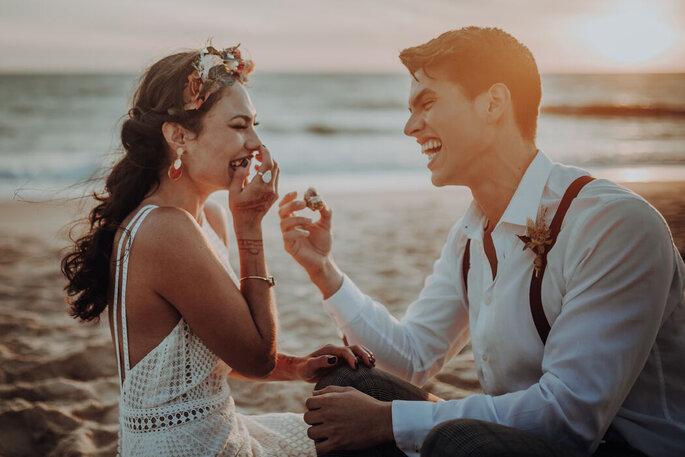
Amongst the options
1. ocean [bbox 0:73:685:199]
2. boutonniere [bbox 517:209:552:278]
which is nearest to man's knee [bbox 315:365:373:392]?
boutonniere [bbox 517:209:552:278]

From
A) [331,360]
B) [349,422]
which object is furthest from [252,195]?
[349,422]

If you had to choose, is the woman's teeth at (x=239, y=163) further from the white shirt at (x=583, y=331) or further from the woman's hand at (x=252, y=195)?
the white shirt at (x=583, y=331)

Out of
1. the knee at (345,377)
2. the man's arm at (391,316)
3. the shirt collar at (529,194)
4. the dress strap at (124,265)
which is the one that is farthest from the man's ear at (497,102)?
the dress strap at (124,265)

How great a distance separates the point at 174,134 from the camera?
9.27 ft

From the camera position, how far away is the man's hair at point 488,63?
106 inches

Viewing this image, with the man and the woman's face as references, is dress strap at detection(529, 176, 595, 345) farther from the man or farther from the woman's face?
the woman's face

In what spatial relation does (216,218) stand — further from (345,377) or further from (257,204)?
(345,377)

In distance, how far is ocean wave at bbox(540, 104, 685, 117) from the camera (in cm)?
2916

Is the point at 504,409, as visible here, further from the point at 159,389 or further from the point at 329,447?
the point at 159,389

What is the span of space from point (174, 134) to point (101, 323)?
367cm

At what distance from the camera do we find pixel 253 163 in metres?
3.00

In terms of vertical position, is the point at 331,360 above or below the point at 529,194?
below

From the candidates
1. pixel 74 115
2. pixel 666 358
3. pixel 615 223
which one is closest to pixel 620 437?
pixel 666 358

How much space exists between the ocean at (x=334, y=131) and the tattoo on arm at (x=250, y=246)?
850 mm
